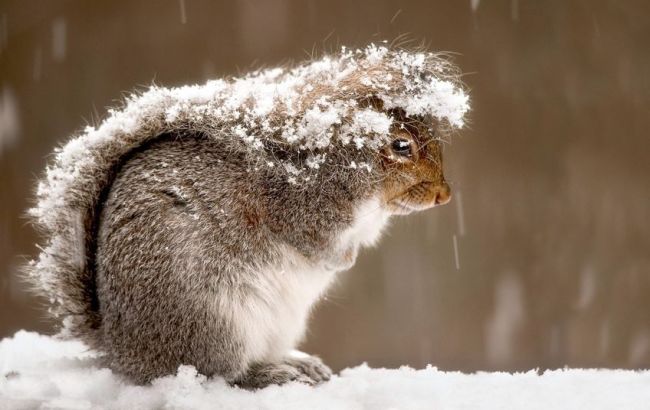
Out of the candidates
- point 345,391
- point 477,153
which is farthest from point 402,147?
point 477,153

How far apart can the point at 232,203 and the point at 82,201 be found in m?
0.34

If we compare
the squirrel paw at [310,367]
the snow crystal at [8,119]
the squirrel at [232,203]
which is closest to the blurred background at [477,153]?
the snow crystal at [8,119]

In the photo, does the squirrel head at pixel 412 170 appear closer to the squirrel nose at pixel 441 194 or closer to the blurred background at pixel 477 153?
the squirrel nose at pixel 441 194

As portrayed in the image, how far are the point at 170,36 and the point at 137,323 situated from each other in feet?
7.95

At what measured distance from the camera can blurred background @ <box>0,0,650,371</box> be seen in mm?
3709

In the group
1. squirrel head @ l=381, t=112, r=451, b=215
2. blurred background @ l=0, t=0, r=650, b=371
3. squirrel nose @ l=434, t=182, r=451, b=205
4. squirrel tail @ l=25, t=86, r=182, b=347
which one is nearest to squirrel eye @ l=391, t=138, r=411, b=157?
Result: squirrel head @ l=381, t=112, r=451, b=215

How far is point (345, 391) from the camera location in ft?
5.58

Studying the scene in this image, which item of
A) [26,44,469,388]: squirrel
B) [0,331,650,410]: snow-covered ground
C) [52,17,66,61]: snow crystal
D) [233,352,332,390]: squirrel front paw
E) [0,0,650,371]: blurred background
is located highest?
[52,17,66,61]: snow crystal

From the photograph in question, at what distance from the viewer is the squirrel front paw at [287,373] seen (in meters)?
1.70

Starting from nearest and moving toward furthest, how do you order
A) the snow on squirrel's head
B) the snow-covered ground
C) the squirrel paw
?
the snow-covered ground < the snow on squirrel's head < the squirrel paw

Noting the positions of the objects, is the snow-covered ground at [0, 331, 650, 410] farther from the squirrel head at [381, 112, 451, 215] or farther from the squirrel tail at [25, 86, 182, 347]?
the squirrel head at [381, 112, 451, 215]

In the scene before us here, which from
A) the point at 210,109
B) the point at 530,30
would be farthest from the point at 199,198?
the point at 530,30

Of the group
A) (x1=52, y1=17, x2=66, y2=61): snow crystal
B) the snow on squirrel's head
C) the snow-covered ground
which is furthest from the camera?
(x1=52, y1=17, x2=66, y2=61): snow crystal

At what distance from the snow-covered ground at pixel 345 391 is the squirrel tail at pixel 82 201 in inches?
6.0
